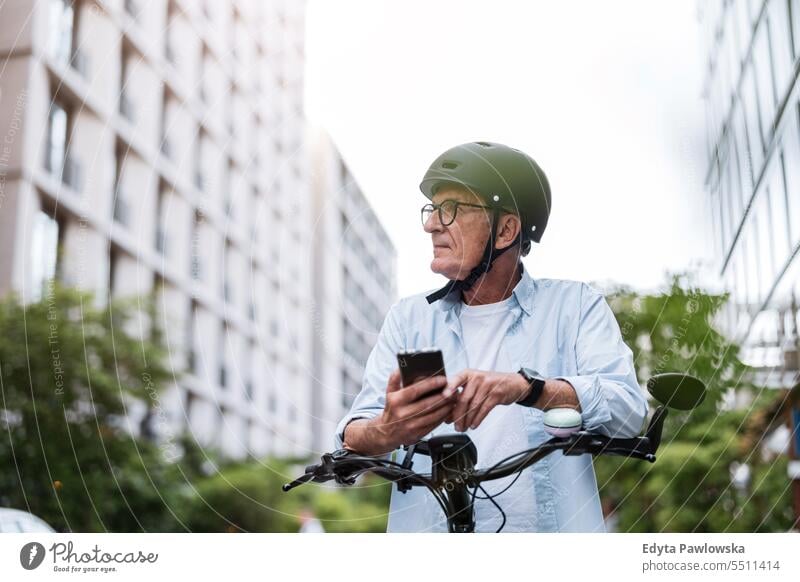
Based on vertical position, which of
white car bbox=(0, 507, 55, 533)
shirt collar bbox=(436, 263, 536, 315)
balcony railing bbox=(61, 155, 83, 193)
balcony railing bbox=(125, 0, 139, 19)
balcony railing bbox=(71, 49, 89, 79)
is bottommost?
white car bbox=(0, 507, 55, 533)

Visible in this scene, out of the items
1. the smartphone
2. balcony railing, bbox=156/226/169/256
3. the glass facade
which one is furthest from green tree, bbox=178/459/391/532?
balcony railing, bbox=156/226/169/256

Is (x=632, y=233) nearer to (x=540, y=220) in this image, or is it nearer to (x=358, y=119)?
(x=540, y=220)

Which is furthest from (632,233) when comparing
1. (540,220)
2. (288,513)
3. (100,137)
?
(100,137)

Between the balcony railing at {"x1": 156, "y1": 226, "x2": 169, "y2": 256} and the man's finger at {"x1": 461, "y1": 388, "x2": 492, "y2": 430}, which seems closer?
the man's finger at {"x1": 461, "y1": 388, "x2": 492, "y2": 430}

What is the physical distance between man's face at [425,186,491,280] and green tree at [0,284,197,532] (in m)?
1.98

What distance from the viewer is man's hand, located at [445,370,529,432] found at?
51.1 inches

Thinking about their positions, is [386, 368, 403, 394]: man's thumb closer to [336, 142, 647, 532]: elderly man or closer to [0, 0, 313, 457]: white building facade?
[336, 142, 647, 532]: elderly man

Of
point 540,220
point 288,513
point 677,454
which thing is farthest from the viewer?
point 677,454

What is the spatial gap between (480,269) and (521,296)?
9 cm

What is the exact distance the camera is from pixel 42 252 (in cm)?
441

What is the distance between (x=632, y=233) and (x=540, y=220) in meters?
0.52

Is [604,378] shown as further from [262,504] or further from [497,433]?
[262,504]
